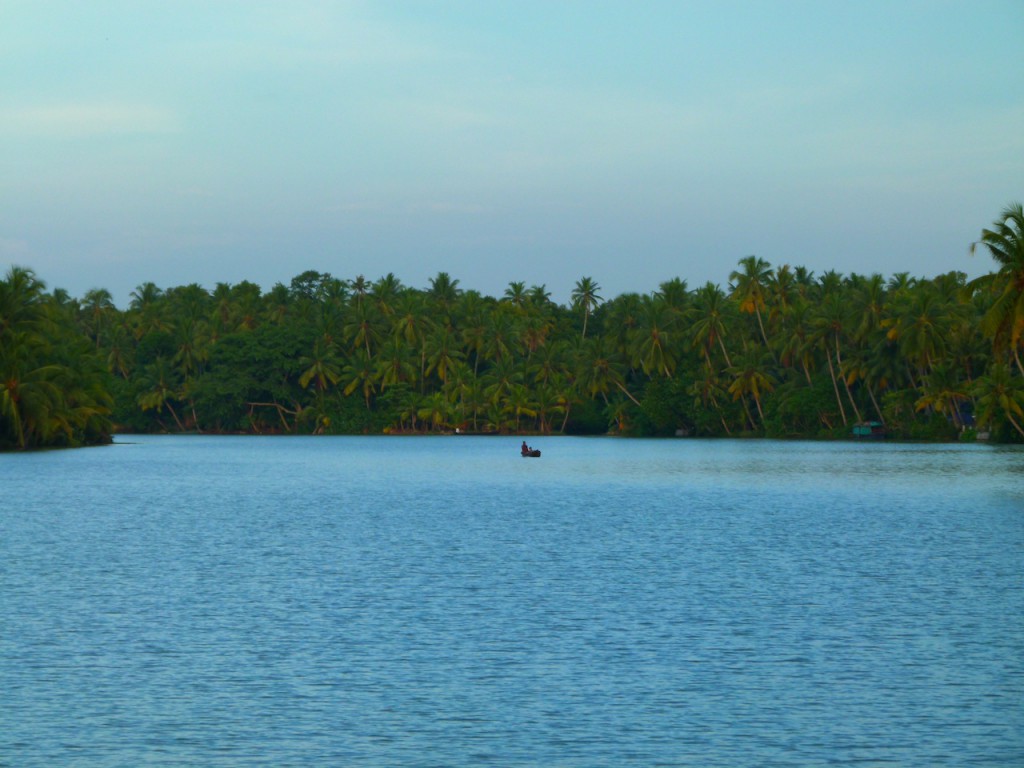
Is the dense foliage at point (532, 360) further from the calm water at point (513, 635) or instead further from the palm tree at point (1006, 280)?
the calm water at point (513, 635)

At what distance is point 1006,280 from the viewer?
63.4 meters

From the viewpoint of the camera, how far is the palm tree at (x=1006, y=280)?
61.4 m

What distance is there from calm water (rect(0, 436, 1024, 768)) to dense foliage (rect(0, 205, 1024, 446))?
53910 millimetres

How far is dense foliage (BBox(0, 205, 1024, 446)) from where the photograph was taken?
9675 centimetres

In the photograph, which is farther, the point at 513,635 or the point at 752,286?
the point at 752,286

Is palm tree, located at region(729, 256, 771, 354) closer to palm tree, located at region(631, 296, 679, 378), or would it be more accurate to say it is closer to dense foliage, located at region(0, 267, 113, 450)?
palm tree, located at region(631, 296, 679, 378)

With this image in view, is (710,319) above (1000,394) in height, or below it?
above

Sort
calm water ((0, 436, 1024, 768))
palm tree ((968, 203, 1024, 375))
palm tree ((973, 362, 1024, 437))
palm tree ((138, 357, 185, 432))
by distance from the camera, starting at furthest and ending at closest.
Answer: palm tree ((138, 357, 185, 432))
palm tree ((973, 362, 1024, 437))
palm tree ((968, 203, 1024, 375))
calm water ((0, 436, 1024, 768))

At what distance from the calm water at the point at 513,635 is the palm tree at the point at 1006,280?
64.8 feet

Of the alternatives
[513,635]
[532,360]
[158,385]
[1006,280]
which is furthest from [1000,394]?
[158,385]

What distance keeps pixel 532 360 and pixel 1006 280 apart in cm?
7712

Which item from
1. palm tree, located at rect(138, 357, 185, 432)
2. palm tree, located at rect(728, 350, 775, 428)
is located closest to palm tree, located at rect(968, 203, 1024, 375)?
palm tree, located at rect(728, 350, 775, 428)

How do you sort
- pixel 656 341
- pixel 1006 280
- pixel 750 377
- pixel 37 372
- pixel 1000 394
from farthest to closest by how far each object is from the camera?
pixel 656 341
pixel 750 377
pixel 1000 394
pixel 37 372
pixel 1006 280

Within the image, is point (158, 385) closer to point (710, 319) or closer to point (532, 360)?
point (532, 360)
